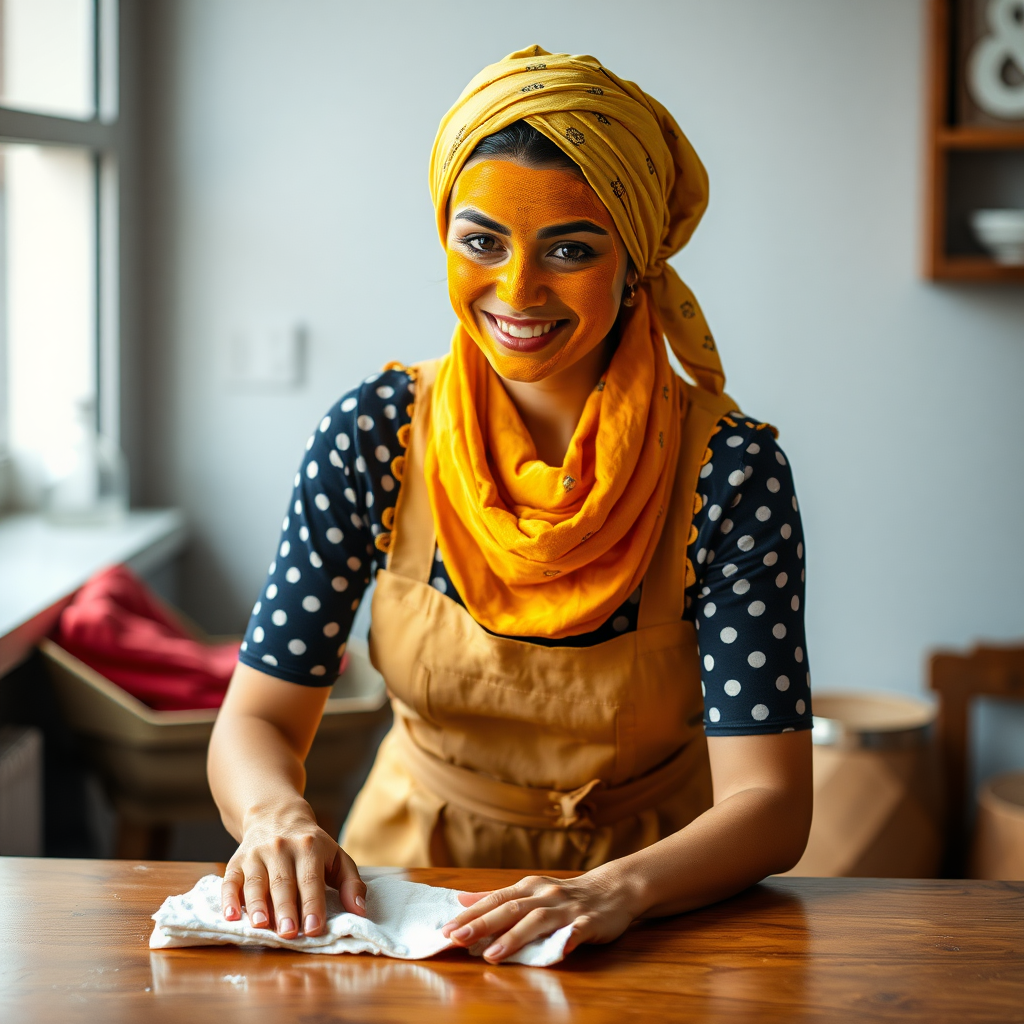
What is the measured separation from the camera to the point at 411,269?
2.42 metres

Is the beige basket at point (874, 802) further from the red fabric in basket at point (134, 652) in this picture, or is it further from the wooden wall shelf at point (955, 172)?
the red fabric in basket at point (134, 652)

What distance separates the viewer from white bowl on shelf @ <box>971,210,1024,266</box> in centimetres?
225

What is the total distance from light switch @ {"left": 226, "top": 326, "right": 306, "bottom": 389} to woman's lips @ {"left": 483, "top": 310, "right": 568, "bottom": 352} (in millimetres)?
Result: 1409

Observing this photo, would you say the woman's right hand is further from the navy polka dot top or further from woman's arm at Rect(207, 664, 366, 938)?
the navy polka dot top

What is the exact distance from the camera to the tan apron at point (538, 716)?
116 cm

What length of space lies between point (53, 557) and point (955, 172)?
1.94 metres

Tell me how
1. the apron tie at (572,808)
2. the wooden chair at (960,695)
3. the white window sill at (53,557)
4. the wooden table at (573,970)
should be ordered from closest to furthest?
the wooden table at (573,970)
the apron tie at (572,808)
the white window sill at (53,557)
the wooden chair at (960,695)

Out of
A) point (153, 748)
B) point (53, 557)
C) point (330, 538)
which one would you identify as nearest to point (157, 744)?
point (153, 748)

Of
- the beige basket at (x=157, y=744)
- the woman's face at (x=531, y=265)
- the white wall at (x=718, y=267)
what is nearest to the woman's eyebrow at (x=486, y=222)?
the woman's face at (x=531, y=265)

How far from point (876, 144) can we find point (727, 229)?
0.34 metres

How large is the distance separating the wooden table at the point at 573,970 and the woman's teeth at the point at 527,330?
50cm

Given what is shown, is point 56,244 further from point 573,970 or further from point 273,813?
point 573,970

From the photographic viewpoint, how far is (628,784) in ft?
4.02

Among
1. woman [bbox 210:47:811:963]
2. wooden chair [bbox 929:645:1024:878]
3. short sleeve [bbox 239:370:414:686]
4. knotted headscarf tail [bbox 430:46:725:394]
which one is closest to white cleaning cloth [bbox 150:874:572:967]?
woman [bbox 210:47:811:963]
